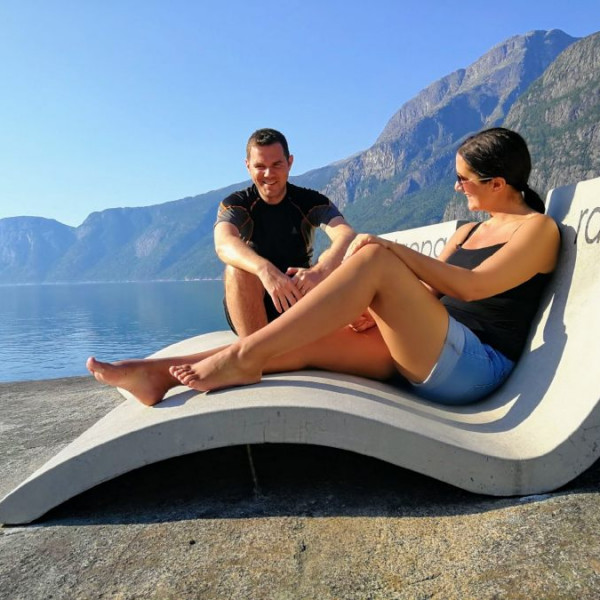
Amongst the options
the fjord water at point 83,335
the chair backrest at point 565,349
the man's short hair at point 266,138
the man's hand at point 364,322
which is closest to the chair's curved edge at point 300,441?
the chair backrest at point 565,349

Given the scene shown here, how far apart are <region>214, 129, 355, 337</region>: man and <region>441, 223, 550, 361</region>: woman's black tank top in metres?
0.87

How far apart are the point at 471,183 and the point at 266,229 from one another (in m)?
1.57

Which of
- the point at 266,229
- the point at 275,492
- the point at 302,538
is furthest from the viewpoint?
the point at 266,229

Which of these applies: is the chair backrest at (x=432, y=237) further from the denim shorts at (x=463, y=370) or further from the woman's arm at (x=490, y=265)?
the denim shorts at (x=463, y=370)

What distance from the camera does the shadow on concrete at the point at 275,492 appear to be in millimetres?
2441

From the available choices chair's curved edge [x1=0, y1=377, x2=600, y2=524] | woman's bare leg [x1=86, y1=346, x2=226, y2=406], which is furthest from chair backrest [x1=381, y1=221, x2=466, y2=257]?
woman's bare leg [x1=86, y1=346, x2=226, y2=406]

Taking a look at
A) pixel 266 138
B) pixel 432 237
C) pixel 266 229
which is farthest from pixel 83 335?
pixel 266 138

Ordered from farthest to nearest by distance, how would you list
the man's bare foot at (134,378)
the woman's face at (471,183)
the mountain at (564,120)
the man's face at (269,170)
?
the mountain at (564,120), the man's face at (269,170), the woman's face at (471,183), the man's bare foot at (134,378)

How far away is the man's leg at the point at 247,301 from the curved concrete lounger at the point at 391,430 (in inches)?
30.1

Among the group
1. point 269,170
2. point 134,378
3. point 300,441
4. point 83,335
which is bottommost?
point 83,335

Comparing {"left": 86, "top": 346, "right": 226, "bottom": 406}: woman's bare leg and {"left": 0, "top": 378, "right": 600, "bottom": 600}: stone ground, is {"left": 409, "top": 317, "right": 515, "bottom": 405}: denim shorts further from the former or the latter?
{"left": 86, "top": 346, "right": 226, "bottom": 406}: woman's bare leg

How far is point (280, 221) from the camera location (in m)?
4.26

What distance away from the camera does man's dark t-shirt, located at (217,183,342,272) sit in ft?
13.8

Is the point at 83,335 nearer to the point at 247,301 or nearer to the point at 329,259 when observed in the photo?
the point at 247,301
